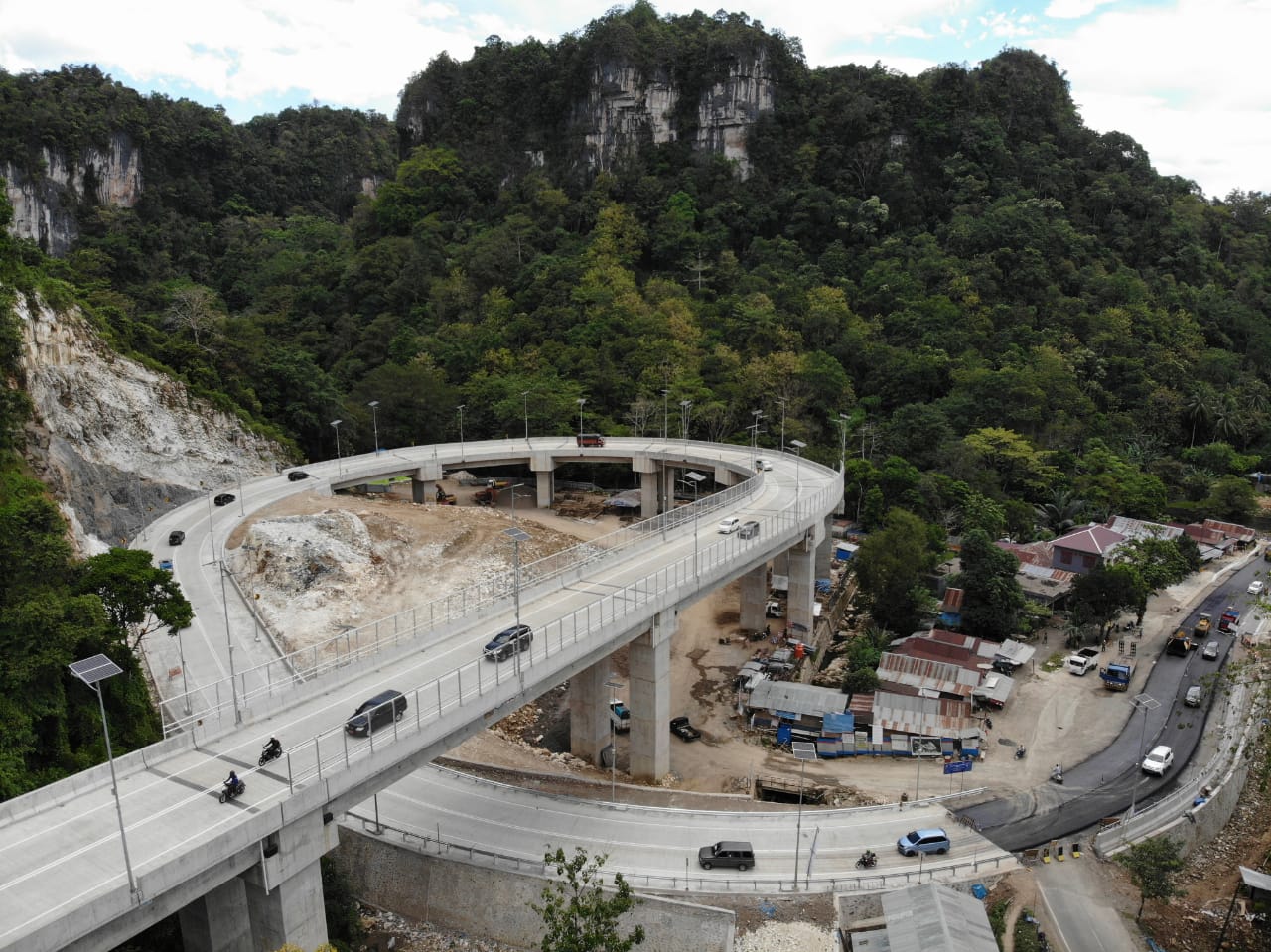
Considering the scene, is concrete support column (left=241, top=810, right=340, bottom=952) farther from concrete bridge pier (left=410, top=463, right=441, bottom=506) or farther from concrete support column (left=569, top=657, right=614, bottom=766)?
concrete bridge pier (left=410, top=463, right=441, bottom=506)

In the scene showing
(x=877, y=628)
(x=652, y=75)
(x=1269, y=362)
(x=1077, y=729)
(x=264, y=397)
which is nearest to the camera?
(x=1077, y=729)

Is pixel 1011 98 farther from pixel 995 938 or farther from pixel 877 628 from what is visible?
pixel 995 938

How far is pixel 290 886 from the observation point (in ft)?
82.9

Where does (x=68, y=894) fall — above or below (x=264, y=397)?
below

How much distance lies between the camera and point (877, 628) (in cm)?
6031

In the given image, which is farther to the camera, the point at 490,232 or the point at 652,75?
the point at 652,75

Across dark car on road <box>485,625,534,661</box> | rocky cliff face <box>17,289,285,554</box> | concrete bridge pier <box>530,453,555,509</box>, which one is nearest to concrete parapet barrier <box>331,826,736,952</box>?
dark car on road <box>485,625,534,661</box>

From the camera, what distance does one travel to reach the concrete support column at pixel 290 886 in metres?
24.4

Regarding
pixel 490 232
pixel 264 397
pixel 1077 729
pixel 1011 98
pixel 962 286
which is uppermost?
pixel 1011 98

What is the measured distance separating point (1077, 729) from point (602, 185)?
99475 mm

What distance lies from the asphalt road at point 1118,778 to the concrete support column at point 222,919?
29019mm

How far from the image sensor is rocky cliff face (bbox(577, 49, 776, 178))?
126312 mm

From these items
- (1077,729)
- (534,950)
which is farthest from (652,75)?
(534,950)

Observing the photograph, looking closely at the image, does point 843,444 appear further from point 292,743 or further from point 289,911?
point 289,911
